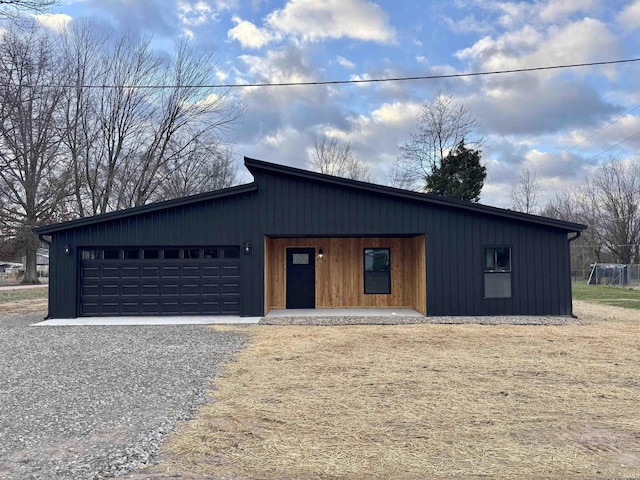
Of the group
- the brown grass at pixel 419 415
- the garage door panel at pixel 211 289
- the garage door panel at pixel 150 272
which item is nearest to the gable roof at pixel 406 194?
the garage door panel at pixel 211 289

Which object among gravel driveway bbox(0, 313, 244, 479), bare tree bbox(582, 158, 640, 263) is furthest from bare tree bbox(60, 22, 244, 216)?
bare tree bbox(582, 158, 640, 263)

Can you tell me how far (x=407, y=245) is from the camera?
14031 mm

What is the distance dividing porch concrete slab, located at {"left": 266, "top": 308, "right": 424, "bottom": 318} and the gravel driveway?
326 cm

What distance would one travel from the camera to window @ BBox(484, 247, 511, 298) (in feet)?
39.9

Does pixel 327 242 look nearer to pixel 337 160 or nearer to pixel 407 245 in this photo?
pixel 407 245

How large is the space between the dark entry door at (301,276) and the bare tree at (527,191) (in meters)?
29.3

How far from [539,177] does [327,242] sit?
98.8 ft

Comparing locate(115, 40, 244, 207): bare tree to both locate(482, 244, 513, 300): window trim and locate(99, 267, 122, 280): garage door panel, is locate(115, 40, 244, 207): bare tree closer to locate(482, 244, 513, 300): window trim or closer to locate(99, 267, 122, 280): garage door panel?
locate(99, 267, 122, 280): garage door panel

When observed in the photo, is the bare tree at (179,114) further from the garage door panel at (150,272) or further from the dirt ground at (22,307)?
the garage door panel at (150,272)

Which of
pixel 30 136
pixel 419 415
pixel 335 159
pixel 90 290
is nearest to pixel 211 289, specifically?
pixel 90 290

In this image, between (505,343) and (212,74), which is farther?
(212,74)

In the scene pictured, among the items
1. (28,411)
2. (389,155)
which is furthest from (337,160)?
(28,411)

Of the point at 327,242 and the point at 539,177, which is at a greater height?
the point at 539,177

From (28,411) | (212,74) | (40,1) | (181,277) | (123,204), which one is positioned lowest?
(28,411)
